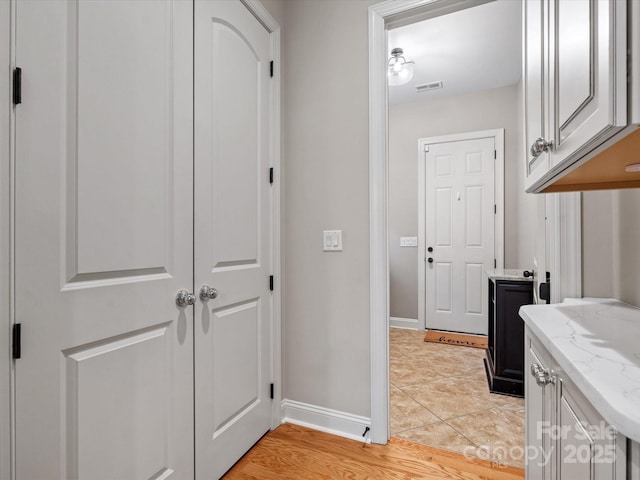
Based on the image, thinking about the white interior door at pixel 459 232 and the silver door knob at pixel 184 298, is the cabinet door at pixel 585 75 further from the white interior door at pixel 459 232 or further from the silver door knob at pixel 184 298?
the white interior door at pixel 459 232

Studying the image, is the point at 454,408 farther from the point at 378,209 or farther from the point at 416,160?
the point at 416,160

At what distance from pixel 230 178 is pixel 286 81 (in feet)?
2.80

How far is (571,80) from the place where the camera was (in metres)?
0.80

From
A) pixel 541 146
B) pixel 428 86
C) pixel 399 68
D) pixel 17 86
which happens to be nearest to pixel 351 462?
pixel 541 146

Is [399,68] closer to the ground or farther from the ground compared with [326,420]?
farther from the ground

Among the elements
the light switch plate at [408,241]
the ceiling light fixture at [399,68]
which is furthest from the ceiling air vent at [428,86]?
the light switch plate at [408,241]

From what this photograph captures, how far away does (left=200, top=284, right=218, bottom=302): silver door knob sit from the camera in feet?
4.78

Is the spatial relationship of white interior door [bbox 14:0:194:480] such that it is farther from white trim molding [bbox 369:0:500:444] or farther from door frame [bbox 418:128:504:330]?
door frame [bbox 418:128:504:330]

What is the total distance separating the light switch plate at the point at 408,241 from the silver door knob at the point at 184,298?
11.3 feet

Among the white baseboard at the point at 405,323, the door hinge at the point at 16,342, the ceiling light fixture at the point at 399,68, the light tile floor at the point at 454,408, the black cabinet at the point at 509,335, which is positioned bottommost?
the light tile floor at the point at 454,408

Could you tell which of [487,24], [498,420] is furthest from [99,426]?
[487,24]

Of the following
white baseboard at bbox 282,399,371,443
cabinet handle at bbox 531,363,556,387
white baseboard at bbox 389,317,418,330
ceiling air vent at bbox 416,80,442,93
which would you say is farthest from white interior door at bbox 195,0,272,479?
white baseboard at bbox 389,317,418,330

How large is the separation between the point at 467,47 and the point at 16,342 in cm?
369

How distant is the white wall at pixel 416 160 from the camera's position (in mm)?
3836
